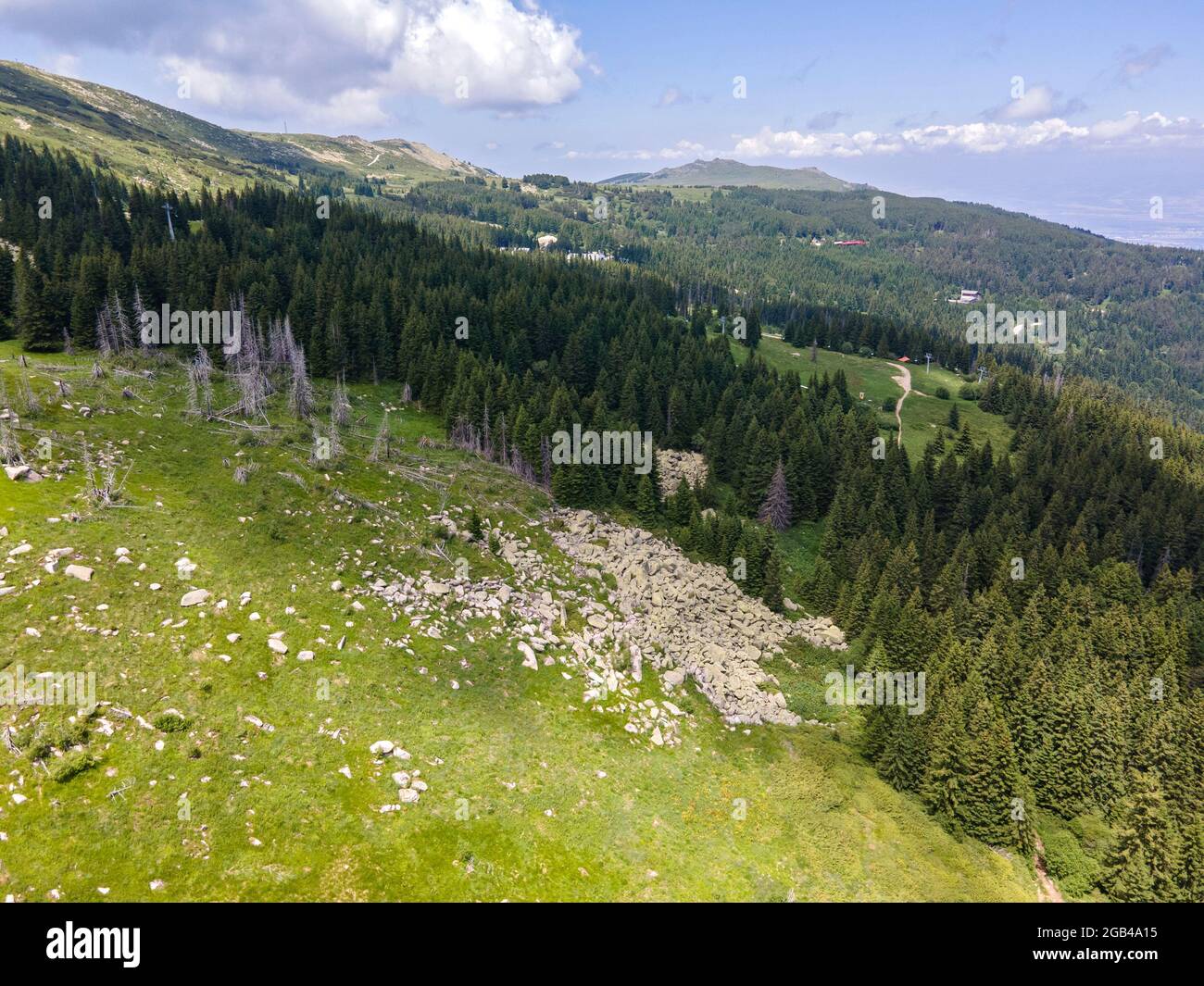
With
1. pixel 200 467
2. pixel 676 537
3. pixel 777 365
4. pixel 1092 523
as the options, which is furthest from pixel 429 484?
pixel 777 365

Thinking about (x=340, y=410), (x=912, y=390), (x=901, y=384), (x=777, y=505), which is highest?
(x=901, y=384)

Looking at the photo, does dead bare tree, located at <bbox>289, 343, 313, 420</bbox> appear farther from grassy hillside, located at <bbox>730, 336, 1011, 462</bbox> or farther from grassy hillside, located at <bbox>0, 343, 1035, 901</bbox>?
grassy hillside, located at <bbox>730, 336, 1011, 462</bbox>

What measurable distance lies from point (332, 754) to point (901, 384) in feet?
560

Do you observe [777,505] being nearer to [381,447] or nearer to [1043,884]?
[1043,884]

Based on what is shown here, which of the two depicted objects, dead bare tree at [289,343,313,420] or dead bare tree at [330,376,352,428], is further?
dead bare tree at [330,376,352,428]

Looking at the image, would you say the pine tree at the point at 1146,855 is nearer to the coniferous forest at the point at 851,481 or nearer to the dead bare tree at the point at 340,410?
the coniferous forest at the point at 851,481

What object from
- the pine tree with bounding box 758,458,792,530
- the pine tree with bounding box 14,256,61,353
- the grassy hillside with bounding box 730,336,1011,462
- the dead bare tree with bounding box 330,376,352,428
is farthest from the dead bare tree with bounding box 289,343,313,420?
the grassy hillside with bounding box 730,336,1011,462

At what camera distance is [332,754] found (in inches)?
1345

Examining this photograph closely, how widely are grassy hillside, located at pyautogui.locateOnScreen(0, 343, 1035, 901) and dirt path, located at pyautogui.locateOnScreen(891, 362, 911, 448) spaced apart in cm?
10152

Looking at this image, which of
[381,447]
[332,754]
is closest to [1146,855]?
[332,754]

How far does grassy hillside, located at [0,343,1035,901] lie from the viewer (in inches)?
1084
